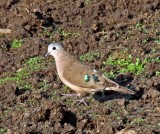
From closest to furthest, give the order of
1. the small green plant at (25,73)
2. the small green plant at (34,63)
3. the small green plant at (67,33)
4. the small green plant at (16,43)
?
the small green plant at (25,73) → the small green plant at (34,63) → the small green plant at (16,43) → the small green plant at (67,33)

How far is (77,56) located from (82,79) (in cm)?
209

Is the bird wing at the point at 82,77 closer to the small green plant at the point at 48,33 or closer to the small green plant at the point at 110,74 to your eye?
the small green plant at the point at 110,74

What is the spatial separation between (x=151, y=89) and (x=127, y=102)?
1.50 ft

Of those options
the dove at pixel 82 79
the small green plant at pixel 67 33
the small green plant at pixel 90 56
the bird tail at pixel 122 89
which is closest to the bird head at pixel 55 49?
the dove at pixel 82 79

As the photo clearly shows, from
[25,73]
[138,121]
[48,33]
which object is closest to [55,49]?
[25,73]

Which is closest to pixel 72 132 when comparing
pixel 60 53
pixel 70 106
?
pixel 70 106

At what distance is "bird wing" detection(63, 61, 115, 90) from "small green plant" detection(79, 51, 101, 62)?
143cm

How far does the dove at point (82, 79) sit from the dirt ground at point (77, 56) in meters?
0.22

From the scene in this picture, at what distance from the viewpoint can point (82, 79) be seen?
31.8ft

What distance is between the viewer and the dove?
945cm

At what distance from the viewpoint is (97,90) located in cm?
960

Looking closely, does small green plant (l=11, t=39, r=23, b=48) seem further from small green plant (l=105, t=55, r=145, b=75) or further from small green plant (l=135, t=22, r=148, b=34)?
small green plant (l=135, t=22, r=148, b=34)

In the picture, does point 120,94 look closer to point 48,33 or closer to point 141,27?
point 141,27

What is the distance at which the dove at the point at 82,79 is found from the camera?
9.45 metres
